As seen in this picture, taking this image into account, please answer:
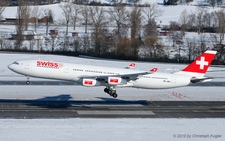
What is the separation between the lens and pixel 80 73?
5244 cm

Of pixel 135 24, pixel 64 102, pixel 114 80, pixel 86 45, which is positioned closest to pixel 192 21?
pixel 135 24

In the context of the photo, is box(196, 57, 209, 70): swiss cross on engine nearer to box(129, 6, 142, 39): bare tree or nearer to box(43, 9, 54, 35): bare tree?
box(129, 6, 142, 39): bare tree

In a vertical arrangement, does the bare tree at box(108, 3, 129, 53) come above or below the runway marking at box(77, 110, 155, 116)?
above

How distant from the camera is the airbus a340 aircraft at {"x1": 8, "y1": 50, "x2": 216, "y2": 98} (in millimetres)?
52125

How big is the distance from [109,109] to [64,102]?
702 centimetres

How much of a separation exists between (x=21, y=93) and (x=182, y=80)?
21751mm

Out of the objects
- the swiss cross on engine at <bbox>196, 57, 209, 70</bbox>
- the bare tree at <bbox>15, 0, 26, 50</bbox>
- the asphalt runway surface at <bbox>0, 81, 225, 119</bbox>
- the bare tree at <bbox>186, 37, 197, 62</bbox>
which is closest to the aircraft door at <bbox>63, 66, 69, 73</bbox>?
the asphalt runway surface at <bbox>0, 81, 225, 119</bbox>

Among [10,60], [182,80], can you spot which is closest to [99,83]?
[182,80]
